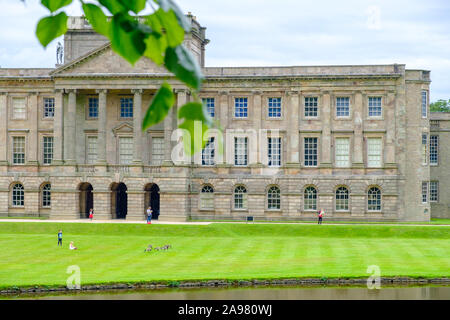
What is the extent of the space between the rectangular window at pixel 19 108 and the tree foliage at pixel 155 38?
5981 cm

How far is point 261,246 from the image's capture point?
1585 inches

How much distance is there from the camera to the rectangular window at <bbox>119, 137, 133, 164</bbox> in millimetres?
57906

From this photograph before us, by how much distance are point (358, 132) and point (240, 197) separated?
11.5 meters

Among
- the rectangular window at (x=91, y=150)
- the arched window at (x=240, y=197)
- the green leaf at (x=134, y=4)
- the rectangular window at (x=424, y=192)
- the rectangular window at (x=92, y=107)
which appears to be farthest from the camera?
the rectangular window at (x=92, y=107)

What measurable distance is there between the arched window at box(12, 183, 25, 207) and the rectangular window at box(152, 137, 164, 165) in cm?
1268

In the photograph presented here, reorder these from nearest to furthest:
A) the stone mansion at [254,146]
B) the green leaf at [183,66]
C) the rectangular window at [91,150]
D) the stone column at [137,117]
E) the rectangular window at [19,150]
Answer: the green leaf at [183,66] < the stone column at [137,117] < the stone mansion at [254,146] < the rectangular window at [91,150] < the rectangular window at [19,150]

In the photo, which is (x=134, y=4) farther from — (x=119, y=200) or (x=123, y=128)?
(x=119, y=200)

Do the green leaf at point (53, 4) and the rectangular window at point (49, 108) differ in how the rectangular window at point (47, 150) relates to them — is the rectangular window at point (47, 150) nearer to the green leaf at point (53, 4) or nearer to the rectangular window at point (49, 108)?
the rectangular window at point (49, 108)

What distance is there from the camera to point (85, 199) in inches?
2251

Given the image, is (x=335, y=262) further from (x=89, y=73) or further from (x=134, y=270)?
(x=89, y=73)

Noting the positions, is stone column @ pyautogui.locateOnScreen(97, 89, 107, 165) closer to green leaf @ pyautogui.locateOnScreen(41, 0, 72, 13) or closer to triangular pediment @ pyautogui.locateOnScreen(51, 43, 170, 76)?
triangular pediment @ pyautogui.locateOnScreen(51, 43, 170, 76)

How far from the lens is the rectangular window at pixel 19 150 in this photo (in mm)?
60312

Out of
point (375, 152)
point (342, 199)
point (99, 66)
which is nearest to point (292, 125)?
point (375, 152)

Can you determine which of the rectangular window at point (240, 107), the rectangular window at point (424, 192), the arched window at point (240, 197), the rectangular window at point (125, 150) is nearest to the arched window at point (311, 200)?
the arched window at point (240, 197)
